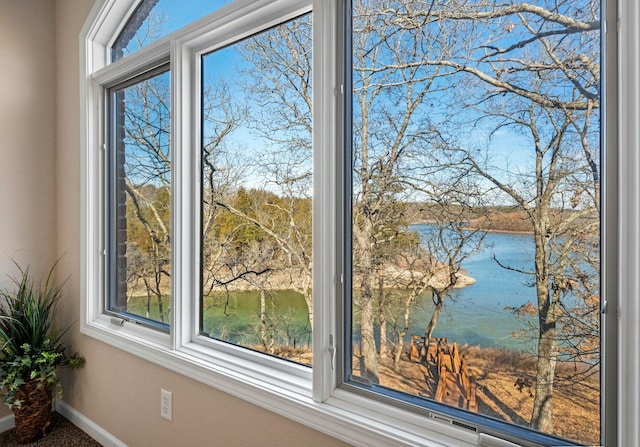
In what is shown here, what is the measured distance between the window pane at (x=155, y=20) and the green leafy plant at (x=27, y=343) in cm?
142

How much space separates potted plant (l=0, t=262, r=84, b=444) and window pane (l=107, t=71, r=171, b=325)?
14.3 inches

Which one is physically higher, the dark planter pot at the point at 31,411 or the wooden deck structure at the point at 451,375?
the wooden deck structure at the point at 451,375

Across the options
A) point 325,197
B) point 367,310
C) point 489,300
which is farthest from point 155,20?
point 489,300

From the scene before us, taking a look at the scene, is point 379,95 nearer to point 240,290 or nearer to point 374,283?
point 374,283

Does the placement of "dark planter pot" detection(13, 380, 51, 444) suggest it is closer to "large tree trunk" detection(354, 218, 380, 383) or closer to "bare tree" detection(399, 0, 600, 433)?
"large tree trunk" detection(354, 218, 380, 383)

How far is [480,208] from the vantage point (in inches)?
46.2

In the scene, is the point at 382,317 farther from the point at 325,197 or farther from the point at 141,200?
the point at 141,200

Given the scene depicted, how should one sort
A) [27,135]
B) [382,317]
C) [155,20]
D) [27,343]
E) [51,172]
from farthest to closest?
[51,172] < [27,135] < [27,343] < [155,20] < [382,317]

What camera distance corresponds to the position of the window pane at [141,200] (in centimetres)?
211

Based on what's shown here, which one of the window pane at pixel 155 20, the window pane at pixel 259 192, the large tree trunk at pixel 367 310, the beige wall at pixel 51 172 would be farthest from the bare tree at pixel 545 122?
the beige wall at pixel 51 172

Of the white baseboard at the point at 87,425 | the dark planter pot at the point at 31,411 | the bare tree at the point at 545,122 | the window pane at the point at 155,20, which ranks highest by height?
the window pane at the point at 155,20

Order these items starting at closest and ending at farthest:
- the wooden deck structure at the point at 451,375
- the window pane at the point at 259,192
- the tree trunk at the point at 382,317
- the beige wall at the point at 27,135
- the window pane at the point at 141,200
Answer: the wooden deck structure at the point at 451,375 < the tree trunk at the point at 382,317 < the window pane at the point at 259,192 < the window pane at the point at 141,200 < the beige wall at the point at 27,135

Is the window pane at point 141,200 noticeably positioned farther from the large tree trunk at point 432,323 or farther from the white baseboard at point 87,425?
the large tree trunk at point 432,323

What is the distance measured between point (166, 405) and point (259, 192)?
105cm
